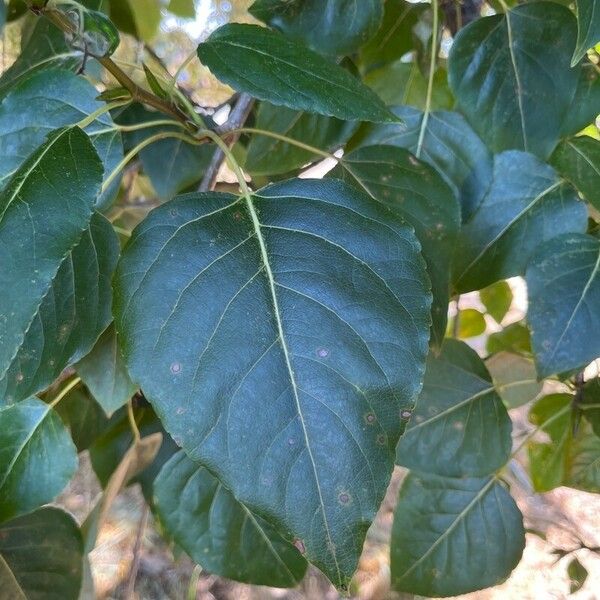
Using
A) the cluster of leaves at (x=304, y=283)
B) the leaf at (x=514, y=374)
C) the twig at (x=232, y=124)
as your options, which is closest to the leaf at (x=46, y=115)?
the cluster of leaves at (x=304, y=283)

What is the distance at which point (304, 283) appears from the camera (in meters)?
0.32

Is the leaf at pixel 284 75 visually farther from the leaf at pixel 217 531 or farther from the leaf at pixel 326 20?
the leaf at pixel 217 531

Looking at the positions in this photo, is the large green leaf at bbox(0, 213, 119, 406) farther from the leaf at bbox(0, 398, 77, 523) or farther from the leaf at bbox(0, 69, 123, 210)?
the leaf at bbox(0, 398, 77, 523)

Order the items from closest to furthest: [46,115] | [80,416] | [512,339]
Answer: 1. [46,115]
2. [80,416]
3. [512,339]

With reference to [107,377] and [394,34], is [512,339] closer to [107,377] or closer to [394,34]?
[394,34]

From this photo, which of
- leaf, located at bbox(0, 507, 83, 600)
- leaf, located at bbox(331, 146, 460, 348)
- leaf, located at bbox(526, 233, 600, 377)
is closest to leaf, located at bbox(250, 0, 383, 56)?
leaf, located at bbox(331, 146, 460, 348)

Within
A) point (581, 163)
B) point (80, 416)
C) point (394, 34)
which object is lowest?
point (80, 416)

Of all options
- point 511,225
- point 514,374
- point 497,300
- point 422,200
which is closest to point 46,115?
point 422,200

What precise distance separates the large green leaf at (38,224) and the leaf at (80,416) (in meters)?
0.34

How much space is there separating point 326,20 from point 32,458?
1.39 ft

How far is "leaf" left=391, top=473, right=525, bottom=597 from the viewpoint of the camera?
0.64 m

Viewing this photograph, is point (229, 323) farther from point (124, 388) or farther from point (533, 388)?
point (533, 388)

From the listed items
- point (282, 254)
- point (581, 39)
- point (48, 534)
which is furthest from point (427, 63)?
point (48, 534)

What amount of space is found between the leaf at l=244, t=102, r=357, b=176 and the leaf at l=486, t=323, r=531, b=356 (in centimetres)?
33
